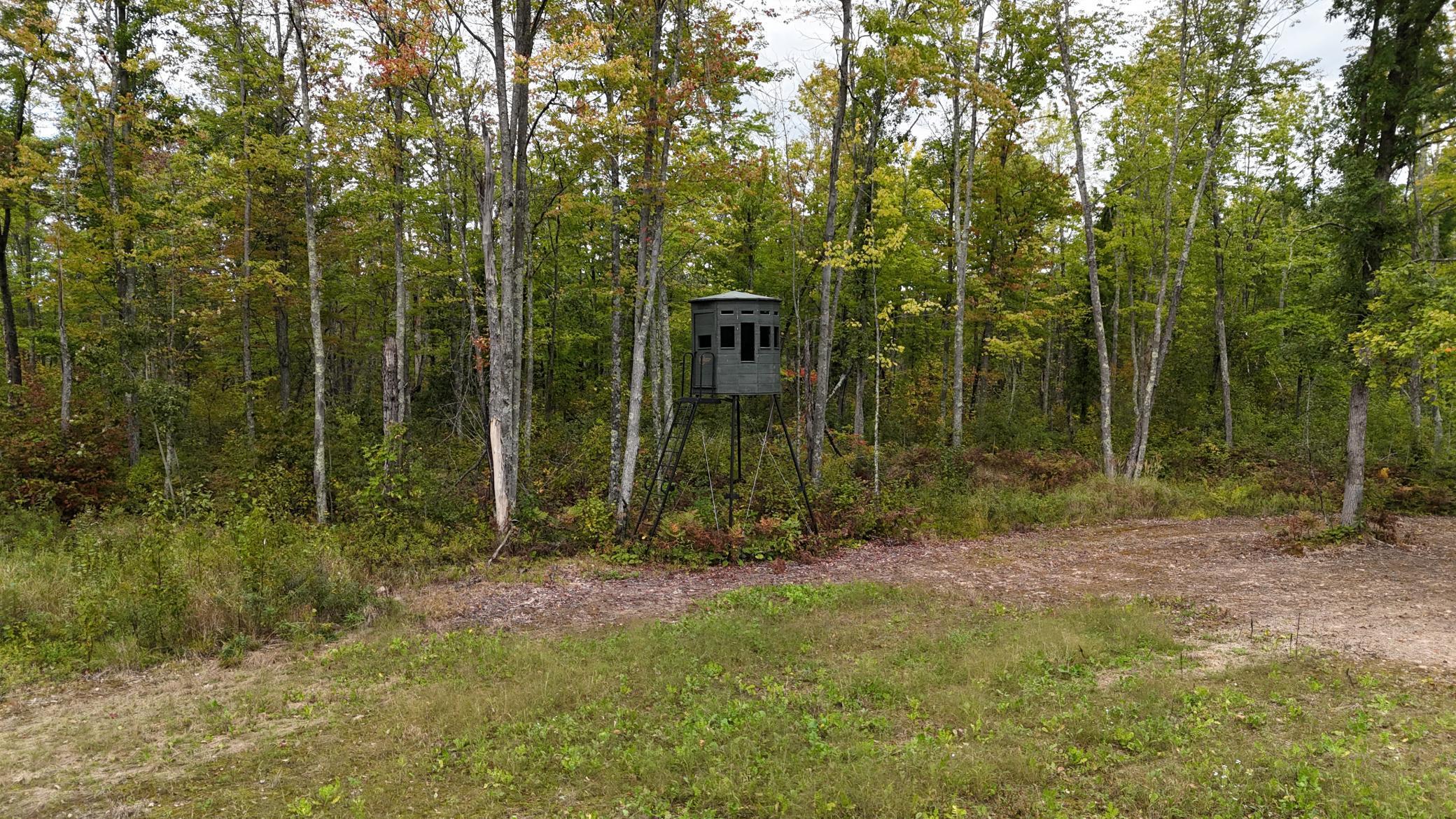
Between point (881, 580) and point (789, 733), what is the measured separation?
5.14 meters

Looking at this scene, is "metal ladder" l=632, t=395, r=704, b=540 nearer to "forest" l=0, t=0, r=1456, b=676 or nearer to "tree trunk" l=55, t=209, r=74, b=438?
"forest" l=0, t=0, r=1456, b=676

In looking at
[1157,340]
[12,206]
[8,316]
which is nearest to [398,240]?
[12,206]

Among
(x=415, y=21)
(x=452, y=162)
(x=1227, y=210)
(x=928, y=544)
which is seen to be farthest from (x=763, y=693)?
(x=1227, y=210)

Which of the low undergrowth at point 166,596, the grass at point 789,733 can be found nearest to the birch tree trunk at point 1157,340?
the grass at point 789,733

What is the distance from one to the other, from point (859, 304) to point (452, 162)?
11.5 meters

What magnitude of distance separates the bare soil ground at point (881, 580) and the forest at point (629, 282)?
79 centimetres

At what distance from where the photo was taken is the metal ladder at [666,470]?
11039mm

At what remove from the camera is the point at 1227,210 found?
21047 millimetres

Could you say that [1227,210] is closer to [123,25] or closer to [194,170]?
[194,170]

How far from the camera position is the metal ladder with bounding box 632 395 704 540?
11.0 m

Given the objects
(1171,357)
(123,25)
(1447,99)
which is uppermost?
(123,25)

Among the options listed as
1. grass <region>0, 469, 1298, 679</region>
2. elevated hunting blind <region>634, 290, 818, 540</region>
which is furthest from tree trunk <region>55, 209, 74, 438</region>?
elevated hunting blind <region>634, 290, 818, 540</region>

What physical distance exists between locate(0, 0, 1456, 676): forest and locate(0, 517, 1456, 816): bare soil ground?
79cm

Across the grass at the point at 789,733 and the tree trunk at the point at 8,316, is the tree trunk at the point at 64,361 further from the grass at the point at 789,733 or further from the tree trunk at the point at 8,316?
the grass at the point at 789,733
